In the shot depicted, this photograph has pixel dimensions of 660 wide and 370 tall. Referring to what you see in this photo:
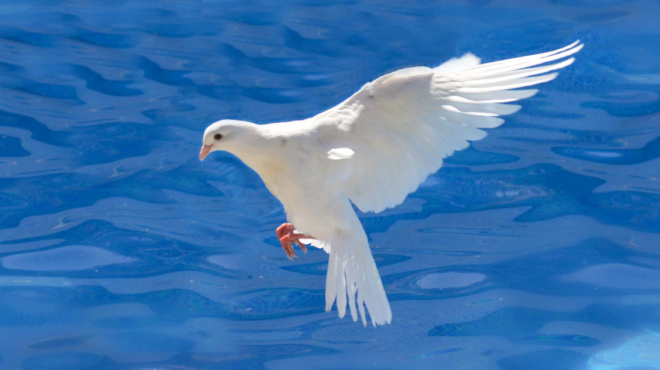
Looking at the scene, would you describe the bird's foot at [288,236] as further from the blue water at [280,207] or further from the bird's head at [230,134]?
the blue water at [280,207]

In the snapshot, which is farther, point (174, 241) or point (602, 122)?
point (602, 122)

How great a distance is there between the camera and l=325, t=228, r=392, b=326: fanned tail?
2.96 metres

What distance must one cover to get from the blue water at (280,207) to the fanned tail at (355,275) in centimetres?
57

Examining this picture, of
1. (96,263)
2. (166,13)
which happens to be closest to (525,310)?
(96,263)

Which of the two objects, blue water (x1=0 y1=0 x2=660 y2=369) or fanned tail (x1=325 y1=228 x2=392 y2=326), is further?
blue water (x1=0 y1=0 x2=660 y2=369)

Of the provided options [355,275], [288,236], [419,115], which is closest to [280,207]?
[288,236]

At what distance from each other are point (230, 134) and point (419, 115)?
2.21 feet

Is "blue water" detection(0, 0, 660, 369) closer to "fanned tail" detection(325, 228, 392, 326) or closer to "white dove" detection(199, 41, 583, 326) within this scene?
"fanned tail" detection(325, 228, 392, 326)

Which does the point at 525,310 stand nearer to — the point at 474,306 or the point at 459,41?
the point at 474,306

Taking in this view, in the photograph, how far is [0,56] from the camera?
604 centimetres

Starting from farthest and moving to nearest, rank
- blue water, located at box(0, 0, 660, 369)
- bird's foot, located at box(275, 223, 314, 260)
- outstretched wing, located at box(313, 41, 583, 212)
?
1. blue water, located at box(0, 0, 660, 369)
2. bird's foot, located at box(275, 223, 314, 260)
3. outstretched wing, located at box(313, 41, 583, 212)

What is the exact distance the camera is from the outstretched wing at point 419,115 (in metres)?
2.74

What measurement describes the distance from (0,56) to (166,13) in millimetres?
1371

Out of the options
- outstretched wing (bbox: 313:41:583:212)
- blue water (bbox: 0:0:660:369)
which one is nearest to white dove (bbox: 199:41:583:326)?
outstretched wing (bbox: 313:41:583:212)
